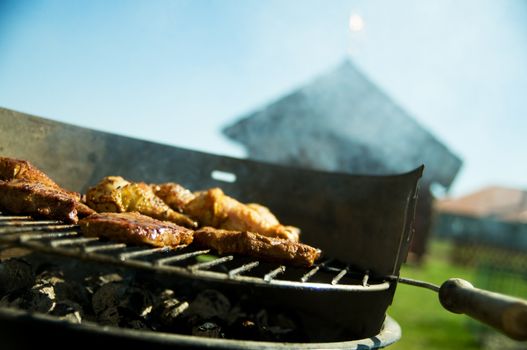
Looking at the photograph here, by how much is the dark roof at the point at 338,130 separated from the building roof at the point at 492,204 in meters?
17.5

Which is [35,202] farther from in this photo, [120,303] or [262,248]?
[262,248]

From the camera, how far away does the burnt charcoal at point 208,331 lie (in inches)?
102

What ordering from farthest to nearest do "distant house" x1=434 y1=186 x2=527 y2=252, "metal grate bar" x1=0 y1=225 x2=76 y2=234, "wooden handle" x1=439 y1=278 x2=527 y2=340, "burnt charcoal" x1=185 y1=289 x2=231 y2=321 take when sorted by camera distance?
"distant house" x1=434 y1=186 x2=527 y2=252
"burnt charcoal" x1=185 y1=289 x2=231 y2=321
"metal grate bar" x1=0 y1=225 x2=76 y2=234
"wooden handle" x1=439 y1=278 x2=527 y2=340

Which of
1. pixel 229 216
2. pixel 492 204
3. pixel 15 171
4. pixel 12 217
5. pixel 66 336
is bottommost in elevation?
pixel 66 336

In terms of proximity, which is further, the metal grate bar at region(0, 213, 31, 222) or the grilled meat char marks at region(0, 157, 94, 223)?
the grilled meat char marks at region(0, 157, 94, 223)

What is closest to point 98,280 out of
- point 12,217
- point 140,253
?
point 12,217

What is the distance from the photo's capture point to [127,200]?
9.14 ft

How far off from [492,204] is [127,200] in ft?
130

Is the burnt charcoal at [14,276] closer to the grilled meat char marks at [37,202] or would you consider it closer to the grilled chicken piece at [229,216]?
the grilled meat char marks at [37,202]

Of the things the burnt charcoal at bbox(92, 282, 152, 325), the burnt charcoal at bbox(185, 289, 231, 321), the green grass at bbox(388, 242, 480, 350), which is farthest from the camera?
the green grass at bbox(388, 242, 480, 350)

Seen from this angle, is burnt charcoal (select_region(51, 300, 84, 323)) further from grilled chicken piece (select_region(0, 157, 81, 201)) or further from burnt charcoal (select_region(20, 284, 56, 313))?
grilled chicken piece (select_region(0, 157, 81, 201))

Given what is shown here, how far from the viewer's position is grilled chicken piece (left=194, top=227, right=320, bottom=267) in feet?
7.84

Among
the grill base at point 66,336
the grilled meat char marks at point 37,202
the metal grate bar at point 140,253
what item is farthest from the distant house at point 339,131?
the grill base at point 66,336

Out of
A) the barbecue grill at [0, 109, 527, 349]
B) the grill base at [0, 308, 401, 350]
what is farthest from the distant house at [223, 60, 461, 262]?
the grill base at [0, 308, 401, 350]
